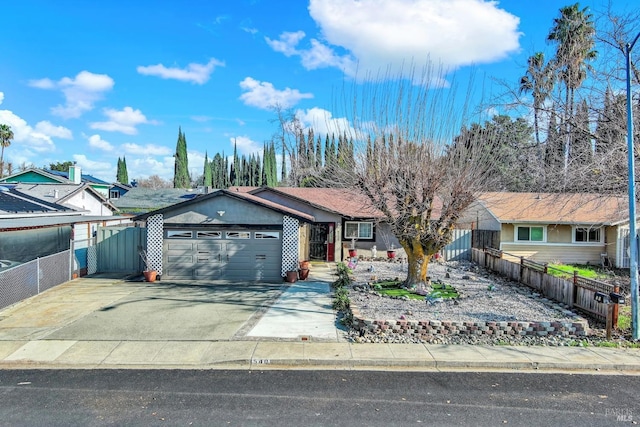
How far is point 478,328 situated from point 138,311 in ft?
29.8

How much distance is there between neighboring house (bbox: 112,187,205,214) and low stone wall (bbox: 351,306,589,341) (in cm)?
3578

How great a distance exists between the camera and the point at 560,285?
41.3 feet

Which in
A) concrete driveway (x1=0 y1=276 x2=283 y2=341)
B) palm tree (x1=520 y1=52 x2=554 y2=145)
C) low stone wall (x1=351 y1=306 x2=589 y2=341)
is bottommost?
concrete driveway (x1=0 y1=276 x2=283 y2=341)

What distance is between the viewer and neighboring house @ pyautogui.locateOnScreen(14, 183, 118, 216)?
27.6 metres

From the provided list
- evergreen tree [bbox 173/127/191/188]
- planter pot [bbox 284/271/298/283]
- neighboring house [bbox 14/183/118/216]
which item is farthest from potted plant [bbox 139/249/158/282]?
evergreen tree [bbox 173/127/191/188]

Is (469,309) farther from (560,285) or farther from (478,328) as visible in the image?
(560,285)

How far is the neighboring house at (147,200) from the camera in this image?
4191cm

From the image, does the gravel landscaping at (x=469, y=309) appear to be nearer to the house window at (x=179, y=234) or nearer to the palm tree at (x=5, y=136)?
the house window at (x=179, y=234)

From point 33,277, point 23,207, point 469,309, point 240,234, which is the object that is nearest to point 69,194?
point 23,207

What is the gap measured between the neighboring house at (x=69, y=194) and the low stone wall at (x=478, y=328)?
23899 mm

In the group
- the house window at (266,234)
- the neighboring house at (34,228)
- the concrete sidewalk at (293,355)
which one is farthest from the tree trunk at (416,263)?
the neighboring house at (34,228)

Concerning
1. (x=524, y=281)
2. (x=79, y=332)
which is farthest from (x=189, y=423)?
(x=524, y=281)

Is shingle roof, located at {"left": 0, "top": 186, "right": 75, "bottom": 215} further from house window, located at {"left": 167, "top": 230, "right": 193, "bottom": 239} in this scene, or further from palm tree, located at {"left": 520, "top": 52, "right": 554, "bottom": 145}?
palm tree, located at {"left": 520, "top": 52, "right": 554, "bottom": 145}

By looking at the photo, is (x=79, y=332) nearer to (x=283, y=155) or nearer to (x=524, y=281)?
(x=524, y=281)
